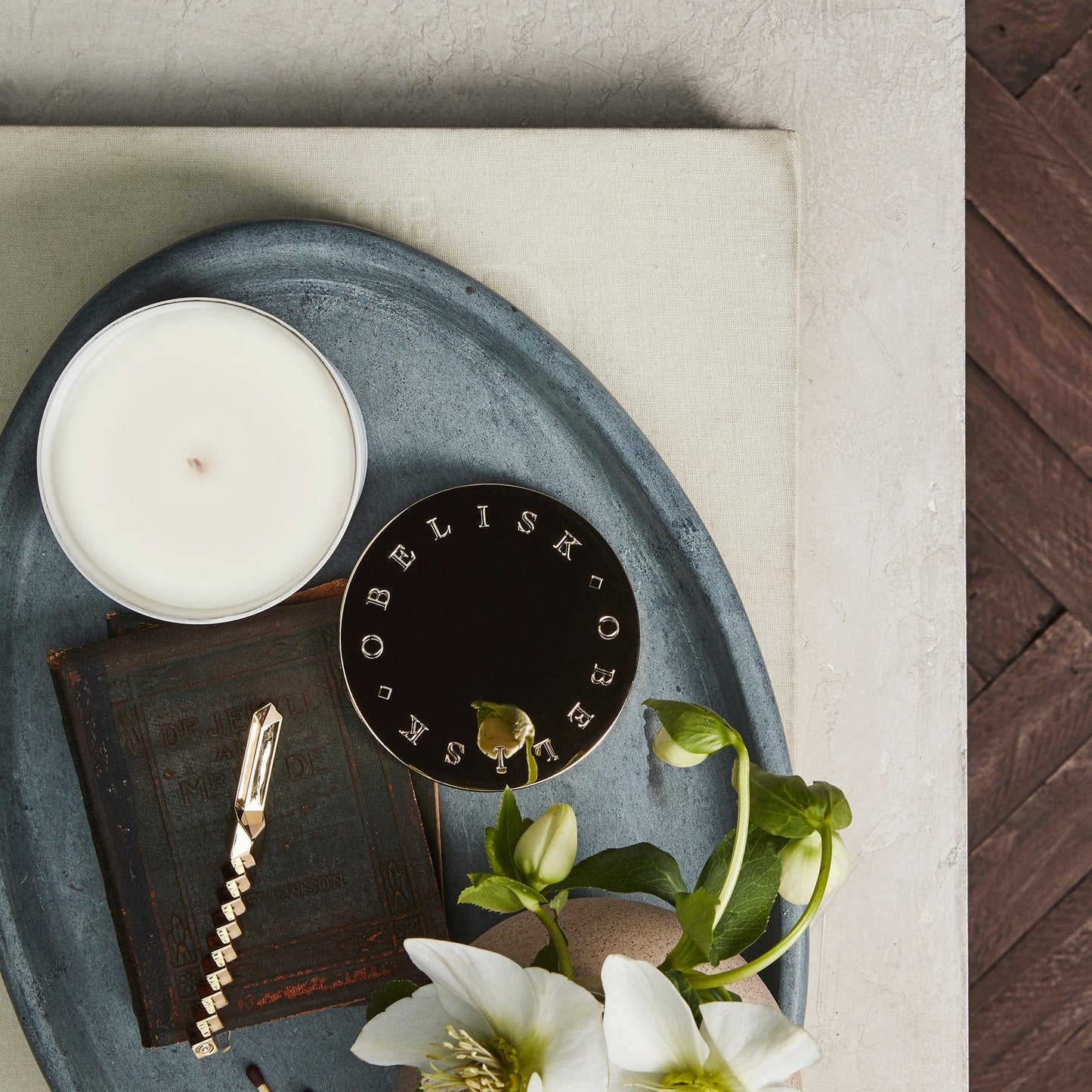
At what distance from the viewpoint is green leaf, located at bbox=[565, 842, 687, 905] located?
310 millimetres

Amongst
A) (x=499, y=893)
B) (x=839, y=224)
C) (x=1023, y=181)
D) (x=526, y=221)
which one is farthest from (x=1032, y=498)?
(x=499, y=893)

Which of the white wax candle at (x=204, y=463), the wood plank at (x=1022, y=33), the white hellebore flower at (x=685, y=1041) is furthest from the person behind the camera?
the wood plank at (x=1022, y=33)

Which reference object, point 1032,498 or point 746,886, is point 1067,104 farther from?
point 746,886

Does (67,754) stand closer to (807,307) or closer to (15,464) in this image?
(15,464)

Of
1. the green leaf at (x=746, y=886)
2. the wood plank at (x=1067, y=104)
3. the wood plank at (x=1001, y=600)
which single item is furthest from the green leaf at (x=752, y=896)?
the wood plank at (x=1067, y=104)

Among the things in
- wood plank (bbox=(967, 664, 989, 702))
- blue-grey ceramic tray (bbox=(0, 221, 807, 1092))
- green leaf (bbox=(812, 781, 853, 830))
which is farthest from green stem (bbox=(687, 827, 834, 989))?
wood plank (bbox=(967, 664, 989, 702))

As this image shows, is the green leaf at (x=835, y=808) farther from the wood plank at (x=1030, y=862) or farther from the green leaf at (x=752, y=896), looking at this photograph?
the wood plank at (x=1030, y=862)

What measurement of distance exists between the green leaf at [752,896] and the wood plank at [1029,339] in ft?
1.72

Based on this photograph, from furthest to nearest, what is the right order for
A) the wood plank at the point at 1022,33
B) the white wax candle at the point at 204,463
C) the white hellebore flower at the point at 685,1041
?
1. the wood plank at the point at 1022,33
2. the white wax candle at the point at 204,463
3. the white hellebore flower at the point at 685,1041

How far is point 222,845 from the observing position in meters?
0.39

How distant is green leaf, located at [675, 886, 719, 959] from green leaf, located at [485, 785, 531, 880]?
5 cm

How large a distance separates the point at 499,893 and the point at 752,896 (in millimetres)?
78

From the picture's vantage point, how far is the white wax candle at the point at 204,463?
36 cm

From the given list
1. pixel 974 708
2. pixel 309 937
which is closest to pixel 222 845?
pixel 309 937
